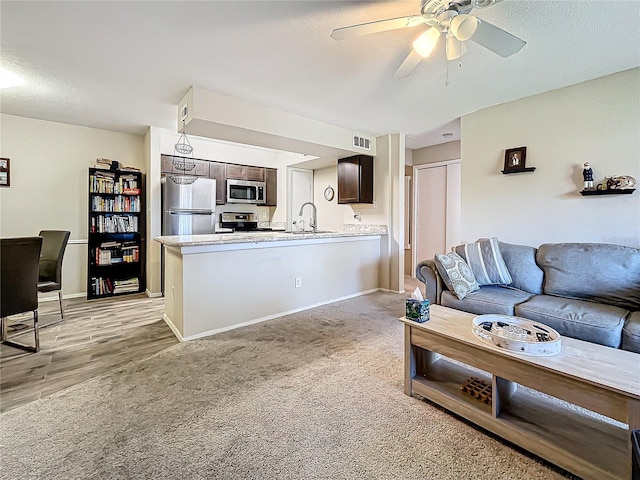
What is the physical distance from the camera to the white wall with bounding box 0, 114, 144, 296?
394 cm

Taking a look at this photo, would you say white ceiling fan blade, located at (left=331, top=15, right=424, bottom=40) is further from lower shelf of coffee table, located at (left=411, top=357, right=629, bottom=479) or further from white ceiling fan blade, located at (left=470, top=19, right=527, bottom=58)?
lower shelf of coffee table, located at (left=411, top=357, right=629, bottom=479)

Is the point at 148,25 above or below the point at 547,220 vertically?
above

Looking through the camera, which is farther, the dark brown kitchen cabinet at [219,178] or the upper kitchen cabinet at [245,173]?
the upper kitchen cabinet at [245,173]

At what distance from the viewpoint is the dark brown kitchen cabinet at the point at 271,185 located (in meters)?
6.11

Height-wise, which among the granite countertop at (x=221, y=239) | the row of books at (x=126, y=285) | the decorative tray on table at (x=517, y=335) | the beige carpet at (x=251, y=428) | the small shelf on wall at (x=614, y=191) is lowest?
the beige carpet at (x=251, y=428)

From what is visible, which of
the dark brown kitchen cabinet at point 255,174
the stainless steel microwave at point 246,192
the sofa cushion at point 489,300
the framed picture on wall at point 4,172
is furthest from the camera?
the dark brown kitchen cabinet at point 255,174

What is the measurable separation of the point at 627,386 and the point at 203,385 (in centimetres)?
222

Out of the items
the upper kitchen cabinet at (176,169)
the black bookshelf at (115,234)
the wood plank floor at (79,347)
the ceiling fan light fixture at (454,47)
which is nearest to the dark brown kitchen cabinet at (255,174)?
the upper kitchen cabinet at (176,169)

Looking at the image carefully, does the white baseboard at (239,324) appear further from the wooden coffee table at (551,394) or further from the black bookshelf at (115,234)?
the wooden coffee table at (551,394)

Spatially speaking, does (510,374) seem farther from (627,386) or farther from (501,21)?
(501,21)

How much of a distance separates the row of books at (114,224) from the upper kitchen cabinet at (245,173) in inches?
70.2

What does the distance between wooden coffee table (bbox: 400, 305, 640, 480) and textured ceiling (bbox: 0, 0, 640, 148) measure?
204cm

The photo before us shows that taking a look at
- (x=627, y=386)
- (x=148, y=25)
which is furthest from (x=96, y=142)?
(x=627, y=386)

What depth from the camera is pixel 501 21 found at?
78.5 inches
